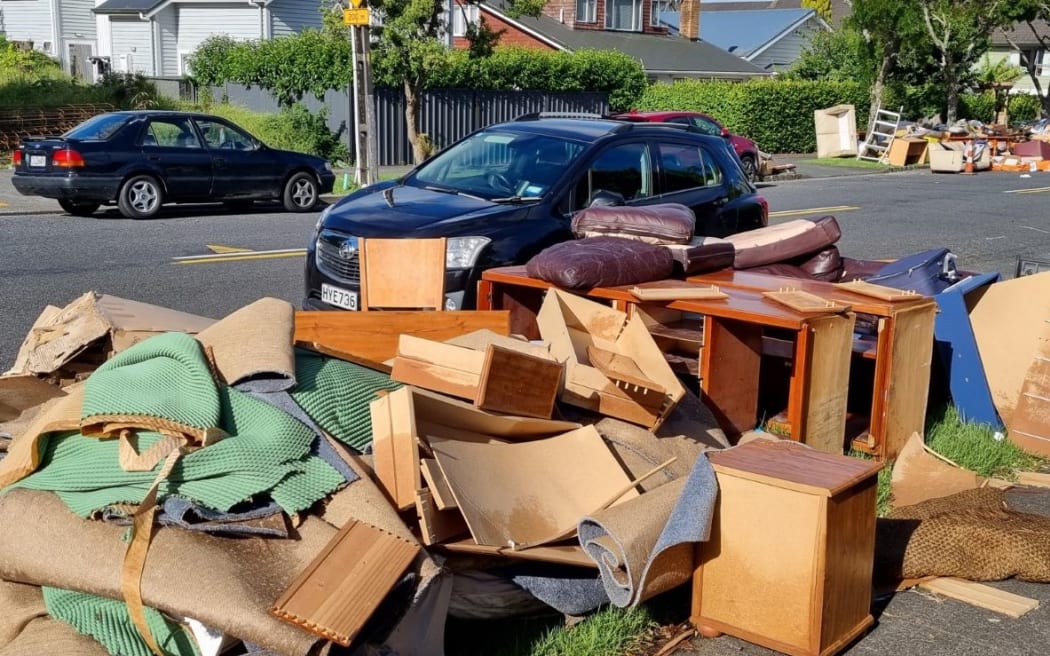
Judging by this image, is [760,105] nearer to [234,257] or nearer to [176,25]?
[176,25]

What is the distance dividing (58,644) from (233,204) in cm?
1526

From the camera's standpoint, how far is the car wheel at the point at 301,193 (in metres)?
17.6

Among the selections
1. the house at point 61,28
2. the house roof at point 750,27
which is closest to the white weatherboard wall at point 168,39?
the house at point 61,28

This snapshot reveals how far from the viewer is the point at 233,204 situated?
18234 mm

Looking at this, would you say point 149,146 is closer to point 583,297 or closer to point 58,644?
point 583,297

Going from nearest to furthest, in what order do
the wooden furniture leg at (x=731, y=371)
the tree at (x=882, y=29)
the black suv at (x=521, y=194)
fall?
1. the wooden furniture leg at (x=731, y=371)
2. the black suv at (x=521, y=194)
3. the tree at (x=882, y=29)

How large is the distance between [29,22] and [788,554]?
4684 cm

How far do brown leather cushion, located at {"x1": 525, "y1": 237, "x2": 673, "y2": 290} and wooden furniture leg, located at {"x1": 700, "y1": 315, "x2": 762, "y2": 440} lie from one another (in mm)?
623

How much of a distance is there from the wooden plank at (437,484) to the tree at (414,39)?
20005 millimetres

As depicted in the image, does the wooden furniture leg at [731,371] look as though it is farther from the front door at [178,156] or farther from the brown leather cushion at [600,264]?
the front door at [178,156]

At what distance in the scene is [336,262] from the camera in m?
7.91

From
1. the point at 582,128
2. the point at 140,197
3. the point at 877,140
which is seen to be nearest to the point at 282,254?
the point at 140,197

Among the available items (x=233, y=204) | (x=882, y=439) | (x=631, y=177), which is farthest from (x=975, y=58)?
(x=882, y=439)

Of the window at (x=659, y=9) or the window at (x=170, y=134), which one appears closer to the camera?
the window at (x=170, y=134)
